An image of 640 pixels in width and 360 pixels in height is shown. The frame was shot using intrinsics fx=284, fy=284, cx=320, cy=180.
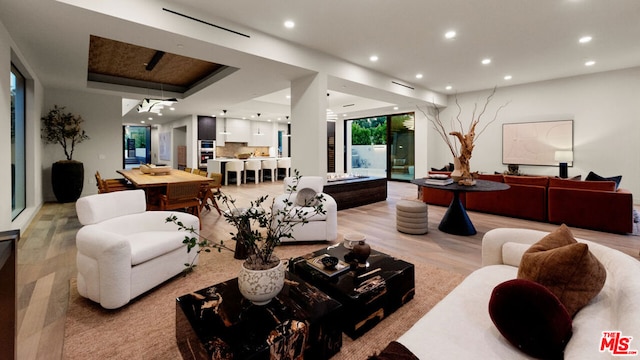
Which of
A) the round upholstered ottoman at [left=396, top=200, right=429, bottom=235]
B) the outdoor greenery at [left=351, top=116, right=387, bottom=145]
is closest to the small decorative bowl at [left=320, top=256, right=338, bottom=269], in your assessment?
the round upholstered ottoman at [left=396, top=200, right=429, bottom=235]

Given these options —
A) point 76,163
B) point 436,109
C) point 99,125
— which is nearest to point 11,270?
point 76,163

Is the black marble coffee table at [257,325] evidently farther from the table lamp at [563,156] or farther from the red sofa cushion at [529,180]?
the table lamp at [563,156]

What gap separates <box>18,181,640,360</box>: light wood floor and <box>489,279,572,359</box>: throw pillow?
1877 mm

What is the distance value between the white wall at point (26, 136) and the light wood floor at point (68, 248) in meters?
0.26

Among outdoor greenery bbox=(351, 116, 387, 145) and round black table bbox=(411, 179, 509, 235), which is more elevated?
outdoor greenery bbox=(351, 116, 387, 145)

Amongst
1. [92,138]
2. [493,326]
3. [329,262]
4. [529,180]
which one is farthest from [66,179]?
[529,180]

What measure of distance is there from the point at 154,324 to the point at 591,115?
9068mm

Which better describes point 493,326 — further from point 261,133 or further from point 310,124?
point 261,133

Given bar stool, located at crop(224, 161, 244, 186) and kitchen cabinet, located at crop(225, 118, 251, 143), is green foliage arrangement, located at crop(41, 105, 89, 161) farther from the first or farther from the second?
kitchen cabinet, located at crop(225, 118, 251, 143)

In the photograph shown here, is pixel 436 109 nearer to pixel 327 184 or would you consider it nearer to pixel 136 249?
pixel 327 184

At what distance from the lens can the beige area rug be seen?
1.74 m

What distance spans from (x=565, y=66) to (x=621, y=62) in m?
0.94

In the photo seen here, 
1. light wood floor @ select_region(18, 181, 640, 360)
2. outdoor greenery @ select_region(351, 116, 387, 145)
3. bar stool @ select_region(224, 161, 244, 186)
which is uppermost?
outdoor greenery @ select_region(351, 116, 387, 145)

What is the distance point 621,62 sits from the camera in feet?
18.8
